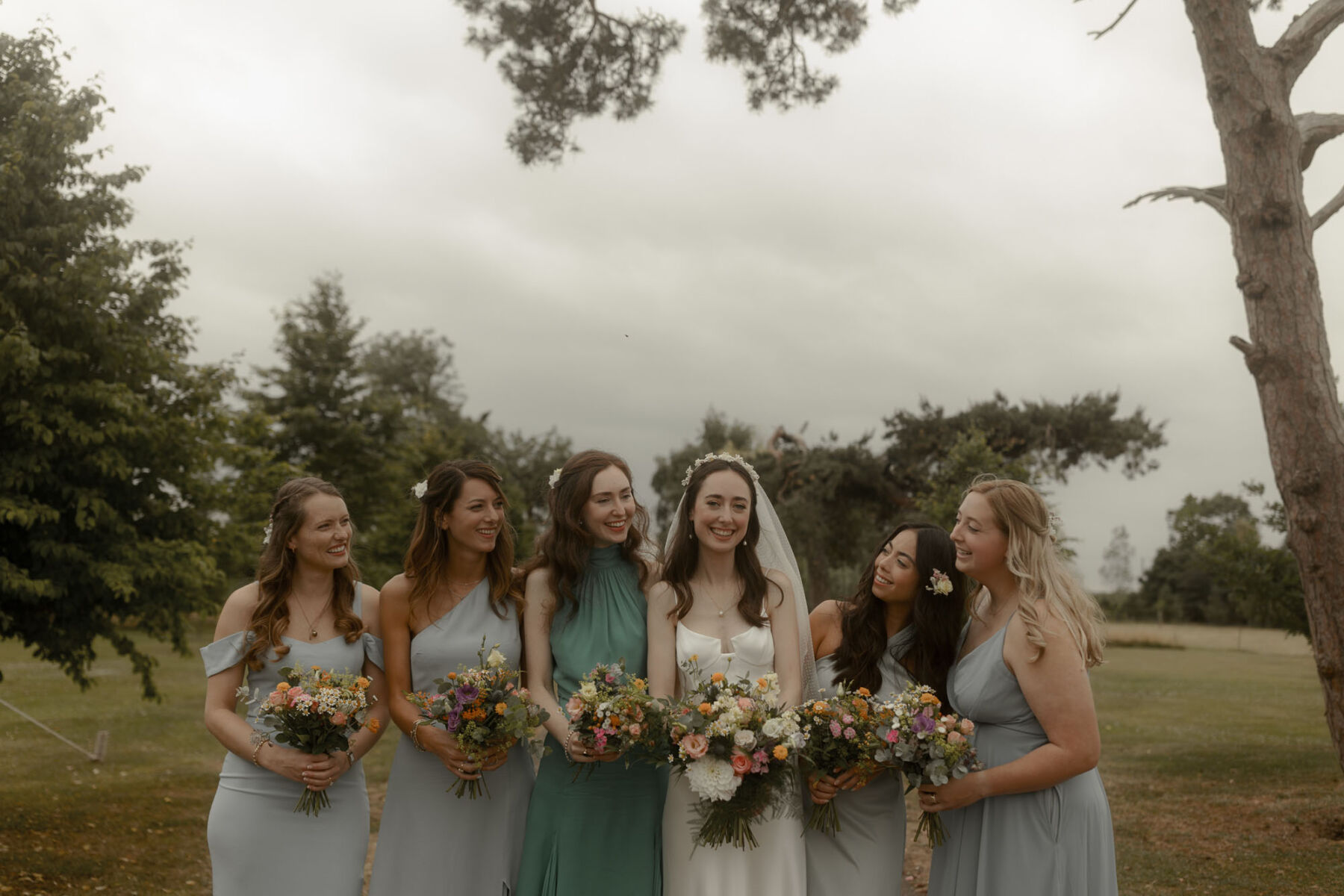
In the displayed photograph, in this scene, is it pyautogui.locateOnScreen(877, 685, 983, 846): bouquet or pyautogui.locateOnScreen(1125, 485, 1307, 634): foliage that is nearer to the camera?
pyautogui.locateOnScreen(877, 685, 983, 846): bouquet

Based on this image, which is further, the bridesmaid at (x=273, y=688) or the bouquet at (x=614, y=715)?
the bridesmaid at (x=273, y=688)

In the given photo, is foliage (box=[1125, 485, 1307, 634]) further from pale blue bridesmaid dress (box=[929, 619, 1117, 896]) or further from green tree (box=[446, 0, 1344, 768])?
pale blue bridesmaid dress (box=[929, 619, 1117, 896])

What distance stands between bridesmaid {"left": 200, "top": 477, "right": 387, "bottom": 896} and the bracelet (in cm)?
17

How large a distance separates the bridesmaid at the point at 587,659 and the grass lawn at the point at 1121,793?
642 centimetres

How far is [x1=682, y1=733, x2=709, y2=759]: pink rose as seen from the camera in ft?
13.8

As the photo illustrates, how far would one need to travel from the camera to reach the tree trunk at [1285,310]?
29.1 feet

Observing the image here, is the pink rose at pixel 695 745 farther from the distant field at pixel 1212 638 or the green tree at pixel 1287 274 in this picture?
the distant field at pixel 1212 638

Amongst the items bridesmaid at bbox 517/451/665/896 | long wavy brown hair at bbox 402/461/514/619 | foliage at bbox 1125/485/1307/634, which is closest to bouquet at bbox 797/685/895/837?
bridesmaid at bbox 517/451/665/896

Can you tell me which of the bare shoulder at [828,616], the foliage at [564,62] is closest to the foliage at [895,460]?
the foliage at [564,62]

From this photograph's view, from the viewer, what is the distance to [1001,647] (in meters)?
4.62

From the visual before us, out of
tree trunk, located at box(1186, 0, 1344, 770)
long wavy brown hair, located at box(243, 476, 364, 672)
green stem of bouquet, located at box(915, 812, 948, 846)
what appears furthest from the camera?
tree trunk, located at box(1186, 0, 1344, 770)

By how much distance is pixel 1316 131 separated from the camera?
948cm

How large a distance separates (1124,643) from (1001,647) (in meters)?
44.9

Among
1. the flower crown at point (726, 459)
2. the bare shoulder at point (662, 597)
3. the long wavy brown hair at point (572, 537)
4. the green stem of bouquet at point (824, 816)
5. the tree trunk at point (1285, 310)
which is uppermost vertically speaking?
the tree trunk at point (1285, 310)
